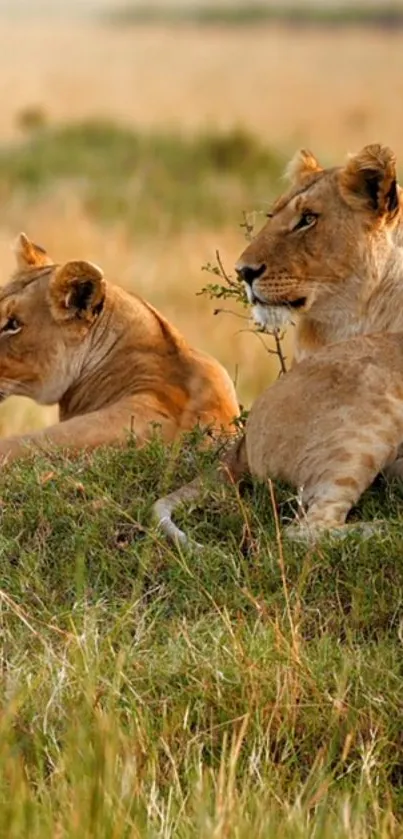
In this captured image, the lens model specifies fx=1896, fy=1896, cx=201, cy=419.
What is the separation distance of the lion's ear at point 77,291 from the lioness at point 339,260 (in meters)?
0.57

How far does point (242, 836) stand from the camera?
3.09m

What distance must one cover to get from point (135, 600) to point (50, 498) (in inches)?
23.8

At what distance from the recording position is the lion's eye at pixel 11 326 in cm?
553

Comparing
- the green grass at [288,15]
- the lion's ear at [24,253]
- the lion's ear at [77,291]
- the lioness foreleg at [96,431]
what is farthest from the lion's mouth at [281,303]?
the green grass at [288,15]

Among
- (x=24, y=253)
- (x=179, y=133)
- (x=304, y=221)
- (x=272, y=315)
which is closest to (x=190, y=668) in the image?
(x=272, y=315)

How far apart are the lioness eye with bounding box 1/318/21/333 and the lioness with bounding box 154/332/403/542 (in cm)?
98

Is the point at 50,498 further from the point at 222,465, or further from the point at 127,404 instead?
the point at 127,404

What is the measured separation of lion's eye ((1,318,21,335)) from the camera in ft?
18.1

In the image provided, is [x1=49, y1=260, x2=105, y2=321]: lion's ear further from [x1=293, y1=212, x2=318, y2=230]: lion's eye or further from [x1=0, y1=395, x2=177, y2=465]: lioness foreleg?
[x1=293, y1=212, x2=318, y2=230]: lion's eye

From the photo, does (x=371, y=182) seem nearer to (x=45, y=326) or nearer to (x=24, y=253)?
(x=45, y=326)

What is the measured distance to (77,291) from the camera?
5.51 meters

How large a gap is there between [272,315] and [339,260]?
0.23m

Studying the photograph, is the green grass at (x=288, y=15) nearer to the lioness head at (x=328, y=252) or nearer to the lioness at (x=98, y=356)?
the lioness at (x=98, y=356)

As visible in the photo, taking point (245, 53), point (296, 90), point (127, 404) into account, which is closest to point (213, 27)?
point (245, 53)
